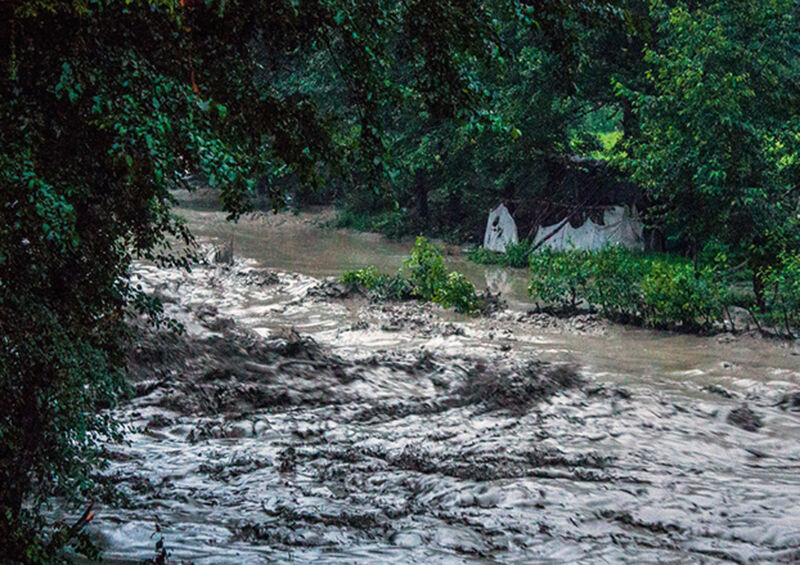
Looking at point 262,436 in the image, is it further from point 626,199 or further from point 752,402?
point 626,199

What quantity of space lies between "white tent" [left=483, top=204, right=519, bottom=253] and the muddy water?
29.1 feet

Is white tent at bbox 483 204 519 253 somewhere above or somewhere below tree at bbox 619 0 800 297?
below

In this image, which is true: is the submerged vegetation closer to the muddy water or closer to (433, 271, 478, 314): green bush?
the muddy water

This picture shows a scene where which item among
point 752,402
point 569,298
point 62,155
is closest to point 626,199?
point 569,298

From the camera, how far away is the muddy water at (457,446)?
4879 mm

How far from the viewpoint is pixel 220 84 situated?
432 centimetres

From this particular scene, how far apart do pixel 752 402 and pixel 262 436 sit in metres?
5.10

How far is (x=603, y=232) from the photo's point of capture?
1934 centimetres

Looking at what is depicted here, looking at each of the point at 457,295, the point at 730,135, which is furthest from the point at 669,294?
the point at 457,295

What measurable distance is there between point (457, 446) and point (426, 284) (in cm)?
771

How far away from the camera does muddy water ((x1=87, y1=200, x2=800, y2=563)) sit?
16.0 ft

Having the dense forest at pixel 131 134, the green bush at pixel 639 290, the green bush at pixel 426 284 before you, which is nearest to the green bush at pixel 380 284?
the green bush at pixel 426 284

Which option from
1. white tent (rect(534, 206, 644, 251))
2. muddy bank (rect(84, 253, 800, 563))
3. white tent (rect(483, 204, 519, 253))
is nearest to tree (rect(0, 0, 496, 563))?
muddy bank (rect(84, 253, 800, 563))

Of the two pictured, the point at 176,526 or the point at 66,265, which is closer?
the point at 66,265
